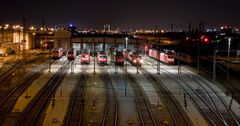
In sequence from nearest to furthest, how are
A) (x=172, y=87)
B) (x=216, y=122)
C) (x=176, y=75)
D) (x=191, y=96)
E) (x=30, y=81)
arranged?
(x=216, y=122) → (x=191, y=96) → (x=172, y=87) → (x=30, y=81) → (x=176, y=75)

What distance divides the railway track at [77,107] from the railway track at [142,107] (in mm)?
4619

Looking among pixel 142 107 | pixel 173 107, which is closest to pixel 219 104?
pixel 173 107

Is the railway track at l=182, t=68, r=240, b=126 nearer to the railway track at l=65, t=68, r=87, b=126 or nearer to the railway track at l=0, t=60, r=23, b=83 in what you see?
the railway track at l=65, t=68, r=87, b=126

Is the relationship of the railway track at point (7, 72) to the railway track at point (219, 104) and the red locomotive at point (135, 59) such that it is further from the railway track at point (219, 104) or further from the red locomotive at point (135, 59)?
the railway track at point (219, 104)

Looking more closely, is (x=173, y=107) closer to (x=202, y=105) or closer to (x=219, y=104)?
(x=202, y=105)

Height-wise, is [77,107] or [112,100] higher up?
[112,100]

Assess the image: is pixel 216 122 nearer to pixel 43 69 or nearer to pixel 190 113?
pixel 190 113

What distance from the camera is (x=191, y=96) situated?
37.7 meters

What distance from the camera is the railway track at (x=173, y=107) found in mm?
28552

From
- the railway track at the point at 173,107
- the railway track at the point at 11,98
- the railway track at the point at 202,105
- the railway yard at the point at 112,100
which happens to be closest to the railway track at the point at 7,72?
the railway yard at the point at 112,100

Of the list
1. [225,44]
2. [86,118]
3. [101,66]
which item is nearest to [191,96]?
[86,118]

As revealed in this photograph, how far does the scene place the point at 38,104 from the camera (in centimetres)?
3328

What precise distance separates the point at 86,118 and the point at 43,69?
1148 inches

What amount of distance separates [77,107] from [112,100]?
411 cm
